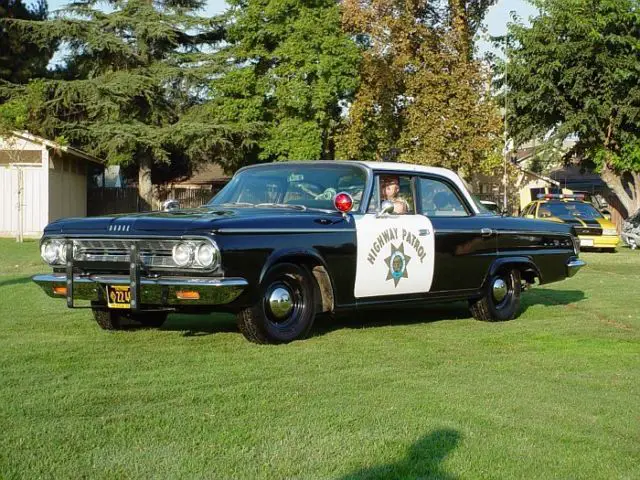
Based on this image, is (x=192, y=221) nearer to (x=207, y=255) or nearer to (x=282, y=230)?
(x=207, y=255)

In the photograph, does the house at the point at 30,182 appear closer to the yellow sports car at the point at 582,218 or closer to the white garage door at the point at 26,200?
the white garage door at the point at 26,200

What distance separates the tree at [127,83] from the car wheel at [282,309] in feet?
104

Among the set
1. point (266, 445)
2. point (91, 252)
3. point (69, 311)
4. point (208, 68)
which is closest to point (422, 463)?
point (266, 445)

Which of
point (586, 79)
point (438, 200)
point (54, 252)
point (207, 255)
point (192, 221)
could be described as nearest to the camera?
point (207, 255)

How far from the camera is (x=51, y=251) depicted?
8.16 m

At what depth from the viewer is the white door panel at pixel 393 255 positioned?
8.48m

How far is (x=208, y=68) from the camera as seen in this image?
41.3m

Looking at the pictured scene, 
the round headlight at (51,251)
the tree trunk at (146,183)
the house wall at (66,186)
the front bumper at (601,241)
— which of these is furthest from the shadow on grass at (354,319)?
the tree trunk at (146,183)

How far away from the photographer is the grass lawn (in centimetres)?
452

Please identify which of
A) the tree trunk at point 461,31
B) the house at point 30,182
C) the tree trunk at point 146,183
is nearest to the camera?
the house at point 30,182

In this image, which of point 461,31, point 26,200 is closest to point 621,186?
point 461,31

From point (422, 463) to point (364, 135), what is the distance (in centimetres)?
3511

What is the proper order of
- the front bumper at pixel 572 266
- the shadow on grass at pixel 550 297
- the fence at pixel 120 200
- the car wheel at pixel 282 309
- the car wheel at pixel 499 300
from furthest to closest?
the fence at pixel 120 200 → the shadow on grass at pixel 550 297 → the front bumper at pixel 572 266 → the car wheel at pixel 499 300 → the car wheel at pixel 282 309

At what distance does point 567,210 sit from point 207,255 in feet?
74.2
